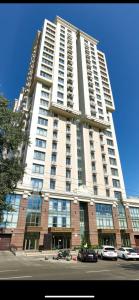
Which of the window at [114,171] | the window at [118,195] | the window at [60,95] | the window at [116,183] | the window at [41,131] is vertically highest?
the window at [60,95]

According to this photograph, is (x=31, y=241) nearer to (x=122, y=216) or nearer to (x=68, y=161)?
(x=68, y=161)

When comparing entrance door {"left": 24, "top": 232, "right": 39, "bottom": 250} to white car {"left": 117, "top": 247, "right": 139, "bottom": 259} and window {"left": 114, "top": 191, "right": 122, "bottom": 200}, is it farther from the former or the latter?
window {"left": 114, "top": 191, "right": 122, "bottom": 200}

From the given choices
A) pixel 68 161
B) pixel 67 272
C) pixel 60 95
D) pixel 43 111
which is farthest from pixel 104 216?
pixel 60 95

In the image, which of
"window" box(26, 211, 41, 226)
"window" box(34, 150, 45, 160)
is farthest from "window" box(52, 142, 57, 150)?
"window" box(26, 211, 41, 226)

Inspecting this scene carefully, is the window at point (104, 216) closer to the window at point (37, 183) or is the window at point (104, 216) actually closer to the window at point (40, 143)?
the window at point (37, 183)

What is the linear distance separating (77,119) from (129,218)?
2895 cm

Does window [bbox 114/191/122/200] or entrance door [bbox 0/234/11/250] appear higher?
window [bbox 114/191/122/200]

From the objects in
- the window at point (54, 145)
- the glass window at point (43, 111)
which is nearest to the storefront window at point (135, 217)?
the window at point (54, 145)

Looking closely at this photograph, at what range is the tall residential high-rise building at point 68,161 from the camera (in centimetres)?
3909

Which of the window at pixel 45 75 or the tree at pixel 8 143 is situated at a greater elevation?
the window at pixel 45 75

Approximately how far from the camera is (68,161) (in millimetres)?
49719

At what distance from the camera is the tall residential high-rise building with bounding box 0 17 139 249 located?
3909cm

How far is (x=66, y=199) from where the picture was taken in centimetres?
4234
